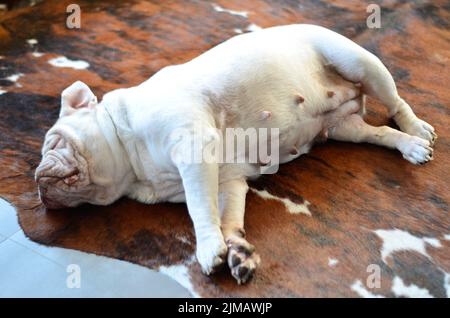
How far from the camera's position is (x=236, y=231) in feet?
4.49

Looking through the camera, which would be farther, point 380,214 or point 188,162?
point 380,214

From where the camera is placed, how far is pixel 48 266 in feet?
4.58

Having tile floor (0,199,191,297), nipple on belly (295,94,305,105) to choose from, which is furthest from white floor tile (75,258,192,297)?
nipple on belly (295,94,305,105)

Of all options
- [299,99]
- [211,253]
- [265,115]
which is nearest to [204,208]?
[211,253]

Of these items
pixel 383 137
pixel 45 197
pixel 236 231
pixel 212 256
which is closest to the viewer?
pixel 212 256

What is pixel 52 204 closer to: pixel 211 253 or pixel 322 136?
pixel 211 253

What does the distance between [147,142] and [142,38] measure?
47.6 inches

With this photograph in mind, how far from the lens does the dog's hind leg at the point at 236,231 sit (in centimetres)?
126

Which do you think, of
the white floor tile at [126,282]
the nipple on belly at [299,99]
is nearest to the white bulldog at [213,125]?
the nipple on belly at [299,99]

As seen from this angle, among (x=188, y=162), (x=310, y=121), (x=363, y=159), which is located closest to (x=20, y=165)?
(x=188, y=162)

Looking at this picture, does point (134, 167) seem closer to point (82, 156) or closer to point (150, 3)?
point (82, 156)

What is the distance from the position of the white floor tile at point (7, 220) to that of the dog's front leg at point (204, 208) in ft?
1.88

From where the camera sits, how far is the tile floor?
1.30m

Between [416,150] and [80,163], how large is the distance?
3.47 ft
